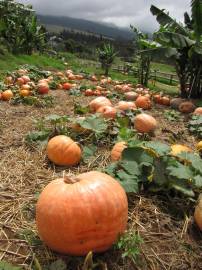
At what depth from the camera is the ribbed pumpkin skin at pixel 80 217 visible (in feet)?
8.66

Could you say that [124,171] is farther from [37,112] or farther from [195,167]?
[37,112]

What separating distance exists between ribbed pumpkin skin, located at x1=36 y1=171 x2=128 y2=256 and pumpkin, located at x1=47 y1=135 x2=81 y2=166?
4.74 ft

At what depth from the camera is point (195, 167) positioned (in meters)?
3.38

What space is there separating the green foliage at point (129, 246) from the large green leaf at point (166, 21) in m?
11.2

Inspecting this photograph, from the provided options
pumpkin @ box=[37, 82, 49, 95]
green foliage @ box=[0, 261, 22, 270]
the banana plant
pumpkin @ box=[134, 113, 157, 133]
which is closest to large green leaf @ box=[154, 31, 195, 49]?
the banana plant

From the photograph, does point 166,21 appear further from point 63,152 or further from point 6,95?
point 63,152

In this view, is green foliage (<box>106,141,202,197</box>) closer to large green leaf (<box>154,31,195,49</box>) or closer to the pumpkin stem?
the pumpkin stem

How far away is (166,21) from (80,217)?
1168 cm

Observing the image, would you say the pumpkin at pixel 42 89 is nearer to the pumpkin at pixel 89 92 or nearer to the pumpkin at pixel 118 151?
the pumpkin at pixel 89 92

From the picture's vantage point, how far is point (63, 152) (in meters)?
4.26

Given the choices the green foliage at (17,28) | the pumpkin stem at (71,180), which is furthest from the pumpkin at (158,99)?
the green foliage at (17,28)

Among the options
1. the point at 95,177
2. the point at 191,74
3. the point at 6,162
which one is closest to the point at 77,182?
the point at 95,177

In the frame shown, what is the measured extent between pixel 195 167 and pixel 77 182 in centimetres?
111

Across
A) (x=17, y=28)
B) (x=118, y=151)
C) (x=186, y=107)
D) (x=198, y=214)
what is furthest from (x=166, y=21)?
(x=17, y=28)
